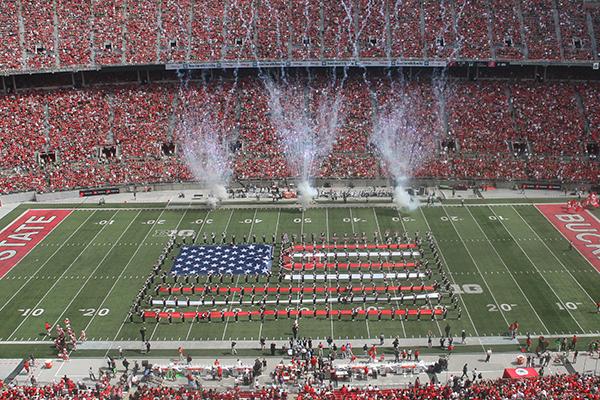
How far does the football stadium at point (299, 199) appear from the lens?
1198 inches

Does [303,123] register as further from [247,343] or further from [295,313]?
[247,343]

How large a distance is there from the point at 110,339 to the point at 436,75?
35975 millimetres

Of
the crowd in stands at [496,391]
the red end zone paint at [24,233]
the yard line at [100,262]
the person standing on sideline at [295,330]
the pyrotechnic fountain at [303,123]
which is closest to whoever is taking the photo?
the crowd in stands at [496,391]

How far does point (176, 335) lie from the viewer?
32.5 meters

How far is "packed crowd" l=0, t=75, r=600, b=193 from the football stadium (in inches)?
7.0

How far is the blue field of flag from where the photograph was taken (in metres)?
38.3

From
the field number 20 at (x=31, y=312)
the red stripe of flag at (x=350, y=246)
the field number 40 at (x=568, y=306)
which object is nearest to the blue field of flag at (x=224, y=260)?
the red stripe of flag at (x=350, y=246)

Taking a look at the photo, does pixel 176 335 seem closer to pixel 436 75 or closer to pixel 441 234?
pixel 441 234

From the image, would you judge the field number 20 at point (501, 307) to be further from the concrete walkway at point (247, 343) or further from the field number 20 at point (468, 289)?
the concrete walkway at point (247, 343)

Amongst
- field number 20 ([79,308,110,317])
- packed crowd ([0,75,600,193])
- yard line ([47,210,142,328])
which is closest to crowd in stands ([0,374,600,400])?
field number 20 ([79,308,110,317])

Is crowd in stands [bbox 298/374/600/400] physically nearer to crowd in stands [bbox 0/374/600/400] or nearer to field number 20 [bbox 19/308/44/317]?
crowd in stands [bbox 0/374/600/400]

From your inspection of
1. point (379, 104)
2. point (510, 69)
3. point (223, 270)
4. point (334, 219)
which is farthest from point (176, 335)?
point (510, 69)

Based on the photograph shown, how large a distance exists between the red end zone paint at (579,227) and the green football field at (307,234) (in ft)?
1.98

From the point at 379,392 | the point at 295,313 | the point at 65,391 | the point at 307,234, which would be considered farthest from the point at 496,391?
the point at 307,234
